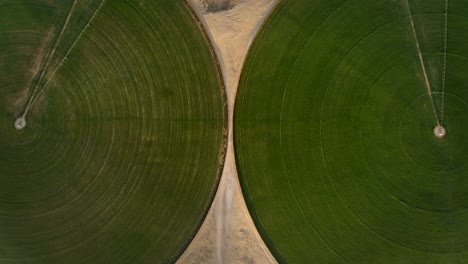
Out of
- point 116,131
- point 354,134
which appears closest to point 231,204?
point 116,131

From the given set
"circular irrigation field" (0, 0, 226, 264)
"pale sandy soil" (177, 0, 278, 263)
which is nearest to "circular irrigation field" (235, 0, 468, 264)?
"pale sandy soil" (177, 0, 278, 263)

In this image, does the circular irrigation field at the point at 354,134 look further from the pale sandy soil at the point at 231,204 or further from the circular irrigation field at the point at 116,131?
the circular irrigation field at the point at 116,131

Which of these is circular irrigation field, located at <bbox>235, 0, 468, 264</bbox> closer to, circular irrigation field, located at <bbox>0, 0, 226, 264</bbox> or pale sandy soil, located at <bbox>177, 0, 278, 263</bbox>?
pale sandy soil, located at <bbox>177, 0, 278, 263</bbox>

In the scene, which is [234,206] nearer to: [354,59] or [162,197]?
[162,197]

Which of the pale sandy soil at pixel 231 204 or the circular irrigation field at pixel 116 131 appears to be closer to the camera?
the pale sandy soil at pixel 231 204

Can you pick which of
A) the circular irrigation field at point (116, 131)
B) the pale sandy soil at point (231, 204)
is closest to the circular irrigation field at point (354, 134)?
the pale sandy soil at point (231, 204)
